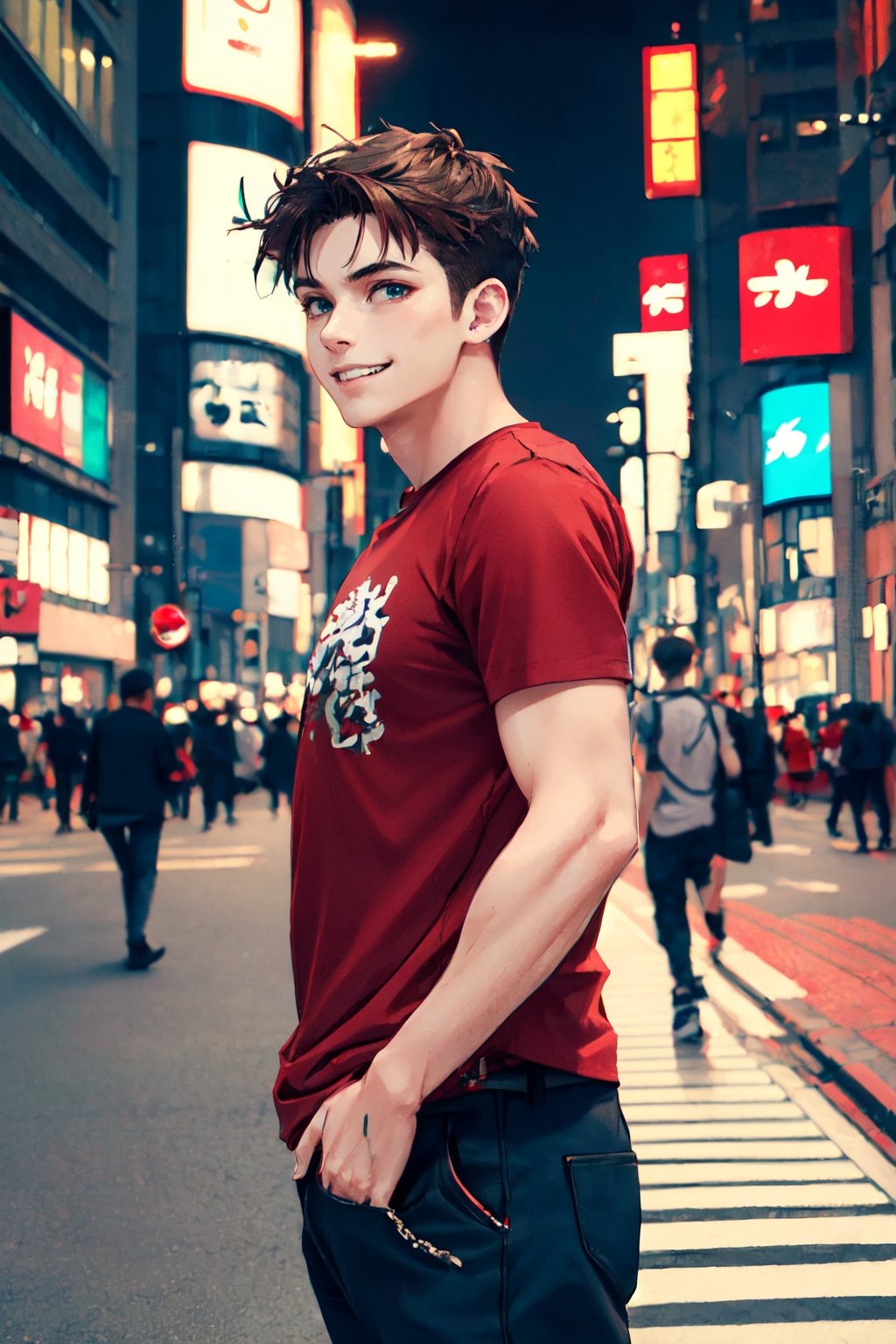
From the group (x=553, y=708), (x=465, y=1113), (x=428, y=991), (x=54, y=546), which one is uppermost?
(x=54, y=546)

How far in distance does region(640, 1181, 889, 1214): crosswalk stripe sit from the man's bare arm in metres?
3.39

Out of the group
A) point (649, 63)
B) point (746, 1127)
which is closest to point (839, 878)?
point (746, 1127)

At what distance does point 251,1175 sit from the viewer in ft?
16.6

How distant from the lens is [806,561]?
49656 mm

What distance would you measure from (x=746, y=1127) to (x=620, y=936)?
473 centimetres

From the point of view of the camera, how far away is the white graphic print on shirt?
5.50ft

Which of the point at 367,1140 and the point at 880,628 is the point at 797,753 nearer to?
the point at 880,628

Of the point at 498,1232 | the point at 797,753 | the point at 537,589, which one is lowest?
the point at 498,1232

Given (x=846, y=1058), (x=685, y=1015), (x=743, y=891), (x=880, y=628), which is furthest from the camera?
(x=880, y=628)

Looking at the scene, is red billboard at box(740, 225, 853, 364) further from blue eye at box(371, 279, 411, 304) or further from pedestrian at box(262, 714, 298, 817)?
blue eye at box(371, 279, 411, 304)

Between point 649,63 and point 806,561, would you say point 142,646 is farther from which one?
point 649,63

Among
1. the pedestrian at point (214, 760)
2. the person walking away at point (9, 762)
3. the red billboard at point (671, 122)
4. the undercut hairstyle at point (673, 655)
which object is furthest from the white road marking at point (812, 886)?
the red billboard at point (671, 122)

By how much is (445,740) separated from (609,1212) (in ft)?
1.86

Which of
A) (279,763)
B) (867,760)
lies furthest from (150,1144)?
(279,763)
